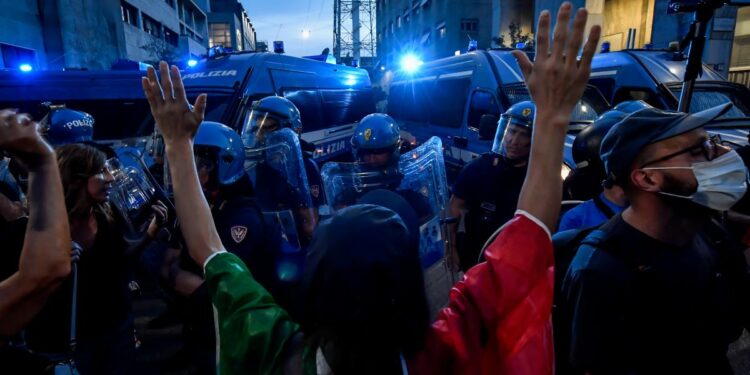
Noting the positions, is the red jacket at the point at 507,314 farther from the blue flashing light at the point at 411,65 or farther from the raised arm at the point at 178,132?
the blue flashing light at the point at 411,65

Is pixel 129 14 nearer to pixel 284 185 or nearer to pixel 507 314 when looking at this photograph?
pixel 284 185

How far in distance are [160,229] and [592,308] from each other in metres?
1.97

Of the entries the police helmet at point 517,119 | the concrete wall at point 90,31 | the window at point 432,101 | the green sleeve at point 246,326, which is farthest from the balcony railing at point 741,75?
the concrete wall at point 90,31

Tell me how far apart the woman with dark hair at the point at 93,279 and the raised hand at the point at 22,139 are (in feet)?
2.63

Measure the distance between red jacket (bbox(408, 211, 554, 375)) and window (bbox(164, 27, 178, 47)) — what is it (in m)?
40.0

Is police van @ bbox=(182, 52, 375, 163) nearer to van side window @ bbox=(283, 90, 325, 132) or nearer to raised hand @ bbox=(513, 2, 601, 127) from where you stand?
van side window @ bbox=(283, 90, 325, 132)

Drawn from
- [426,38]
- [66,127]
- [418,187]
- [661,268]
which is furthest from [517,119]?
[426,38]

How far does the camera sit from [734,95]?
5.76 metres

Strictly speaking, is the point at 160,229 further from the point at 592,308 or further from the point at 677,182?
the point at 677,182

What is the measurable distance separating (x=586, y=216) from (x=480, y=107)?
4.35 metres

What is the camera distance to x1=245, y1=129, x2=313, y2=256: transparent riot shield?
2887 millimetres

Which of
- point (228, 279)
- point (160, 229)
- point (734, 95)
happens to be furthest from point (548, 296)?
point (734, 95)

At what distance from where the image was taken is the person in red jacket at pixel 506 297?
107cm

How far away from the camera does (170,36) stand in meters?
37.5
